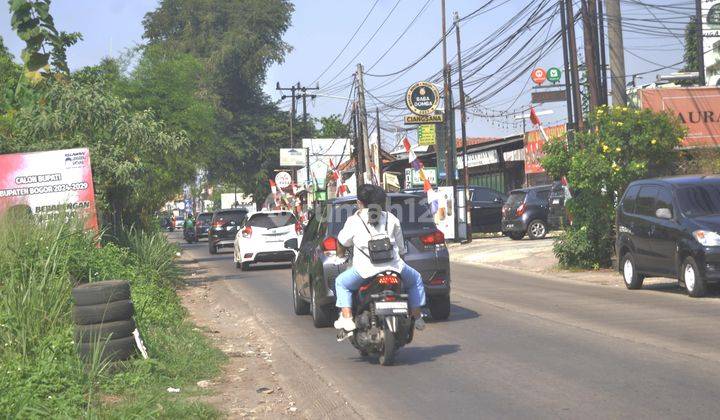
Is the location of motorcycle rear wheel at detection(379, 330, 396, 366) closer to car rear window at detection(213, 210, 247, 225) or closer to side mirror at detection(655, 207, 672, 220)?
side mirror at detection(655, 207, 672, 220)

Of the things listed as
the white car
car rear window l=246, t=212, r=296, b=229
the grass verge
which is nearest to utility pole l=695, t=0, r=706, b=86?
car rear window l=246, t=212, r=296, b=229

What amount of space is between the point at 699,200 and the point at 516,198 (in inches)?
712

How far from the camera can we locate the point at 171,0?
248 feet

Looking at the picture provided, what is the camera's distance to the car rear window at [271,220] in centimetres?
2730

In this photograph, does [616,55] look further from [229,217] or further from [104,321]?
[229,217]

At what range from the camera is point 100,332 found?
29.1 feet

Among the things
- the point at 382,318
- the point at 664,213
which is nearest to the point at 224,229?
the point at 664,213

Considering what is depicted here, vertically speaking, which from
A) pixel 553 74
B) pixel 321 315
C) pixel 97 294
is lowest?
pixel 321 315

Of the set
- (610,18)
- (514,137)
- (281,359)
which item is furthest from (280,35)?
(281,359)

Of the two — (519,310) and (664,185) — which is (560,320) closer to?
(519,310)

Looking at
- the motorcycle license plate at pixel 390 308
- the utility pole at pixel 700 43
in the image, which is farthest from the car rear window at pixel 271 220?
the motorcycle license plate at pixel 390 308

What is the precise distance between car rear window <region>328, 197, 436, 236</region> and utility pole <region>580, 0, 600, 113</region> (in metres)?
10.7

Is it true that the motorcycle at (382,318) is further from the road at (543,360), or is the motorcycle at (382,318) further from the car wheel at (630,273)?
the car wheel at (630,273)

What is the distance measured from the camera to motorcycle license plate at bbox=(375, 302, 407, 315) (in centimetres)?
960
